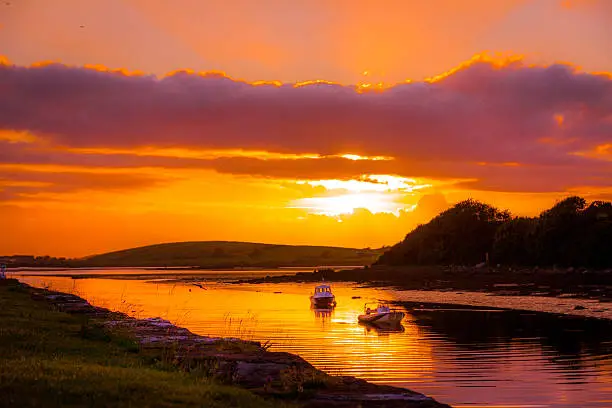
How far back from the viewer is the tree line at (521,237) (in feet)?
463

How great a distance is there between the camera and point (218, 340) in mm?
39438

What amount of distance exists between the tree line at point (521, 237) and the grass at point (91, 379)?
121 metres

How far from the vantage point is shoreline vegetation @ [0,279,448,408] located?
20.7 meters

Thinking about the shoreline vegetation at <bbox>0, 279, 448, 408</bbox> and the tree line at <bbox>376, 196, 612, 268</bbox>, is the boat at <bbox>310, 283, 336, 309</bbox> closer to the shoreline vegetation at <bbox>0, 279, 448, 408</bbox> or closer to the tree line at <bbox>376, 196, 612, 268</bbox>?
the shoreline vegetation at <bbox>0, 279, 448, 408</bbox>

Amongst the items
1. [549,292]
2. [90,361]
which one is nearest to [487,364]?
[90,361]

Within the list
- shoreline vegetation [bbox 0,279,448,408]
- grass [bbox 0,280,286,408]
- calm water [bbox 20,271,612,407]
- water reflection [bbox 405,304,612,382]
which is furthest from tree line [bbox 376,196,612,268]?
grass [bbox 0,280,286,408]

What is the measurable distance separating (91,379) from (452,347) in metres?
30.1

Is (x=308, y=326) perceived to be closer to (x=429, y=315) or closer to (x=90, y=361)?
(x=429, y=315)

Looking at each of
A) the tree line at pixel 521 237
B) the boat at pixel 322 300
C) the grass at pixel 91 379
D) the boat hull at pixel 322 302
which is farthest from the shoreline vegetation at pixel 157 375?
the tree line at pixel 521 237

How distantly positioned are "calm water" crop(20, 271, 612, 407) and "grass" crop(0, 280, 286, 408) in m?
10.7

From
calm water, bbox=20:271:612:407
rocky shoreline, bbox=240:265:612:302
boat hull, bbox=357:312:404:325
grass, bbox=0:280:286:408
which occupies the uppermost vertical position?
rocky shoreline, bbox=240:265:612:302

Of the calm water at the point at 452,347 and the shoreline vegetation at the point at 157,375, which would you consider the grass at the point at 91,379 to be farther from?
the calm water at the point at 452,347

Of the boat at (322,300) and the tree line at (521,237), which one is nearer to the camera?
the boat at (322,300)

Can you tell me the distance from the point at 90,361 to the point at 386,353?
70.8ft
